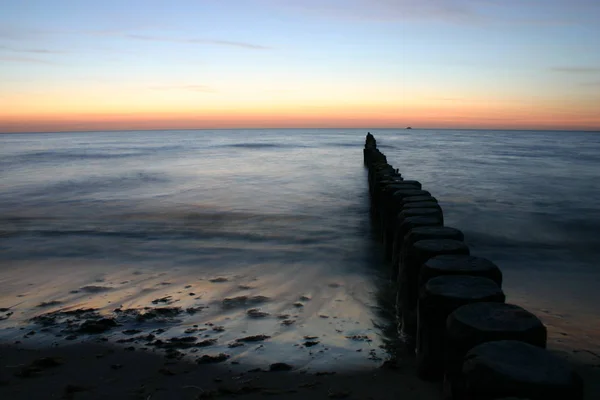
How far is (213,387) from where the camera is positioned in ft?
10.5

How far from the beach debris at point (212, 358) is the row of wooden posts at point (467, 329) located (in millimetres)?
1415

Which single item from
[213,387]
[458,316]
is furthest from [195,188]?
[458,316]

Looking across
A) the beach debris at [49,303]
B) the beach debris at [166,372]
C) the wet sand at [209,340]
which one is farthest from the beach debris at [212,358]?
the beach debris at [49,303]

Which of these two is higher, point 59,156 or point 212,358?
point 59,156

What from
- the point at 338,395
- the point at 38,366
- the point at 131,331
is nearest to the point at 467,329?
the point at 338,395

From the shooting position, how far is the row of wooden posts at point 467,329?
1857 millimetres

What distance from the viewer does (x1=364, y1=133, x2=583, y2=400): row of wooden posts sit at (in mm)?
1857

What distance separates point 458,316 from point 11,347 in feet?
11.2

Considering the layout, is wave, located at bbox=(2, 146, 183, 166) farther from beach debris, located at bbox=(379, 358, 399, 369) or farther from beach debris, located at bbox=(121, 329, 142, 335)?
beach debris, located at bbox=(379, 358, 399, 369)

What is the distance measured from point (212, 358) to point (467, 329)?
201 centimetres

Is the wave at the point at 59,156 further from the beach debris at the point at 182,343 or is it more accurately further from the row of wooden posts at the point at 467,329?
the row of wooden posts at the point at 467,329

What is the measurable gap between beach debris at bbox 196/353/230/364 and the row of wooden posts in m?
1.41

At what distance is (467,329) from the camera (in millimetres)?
2307

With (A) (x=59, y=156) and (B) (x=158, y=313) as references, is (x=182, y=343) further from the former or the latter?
(A) (x=59, y=156)
